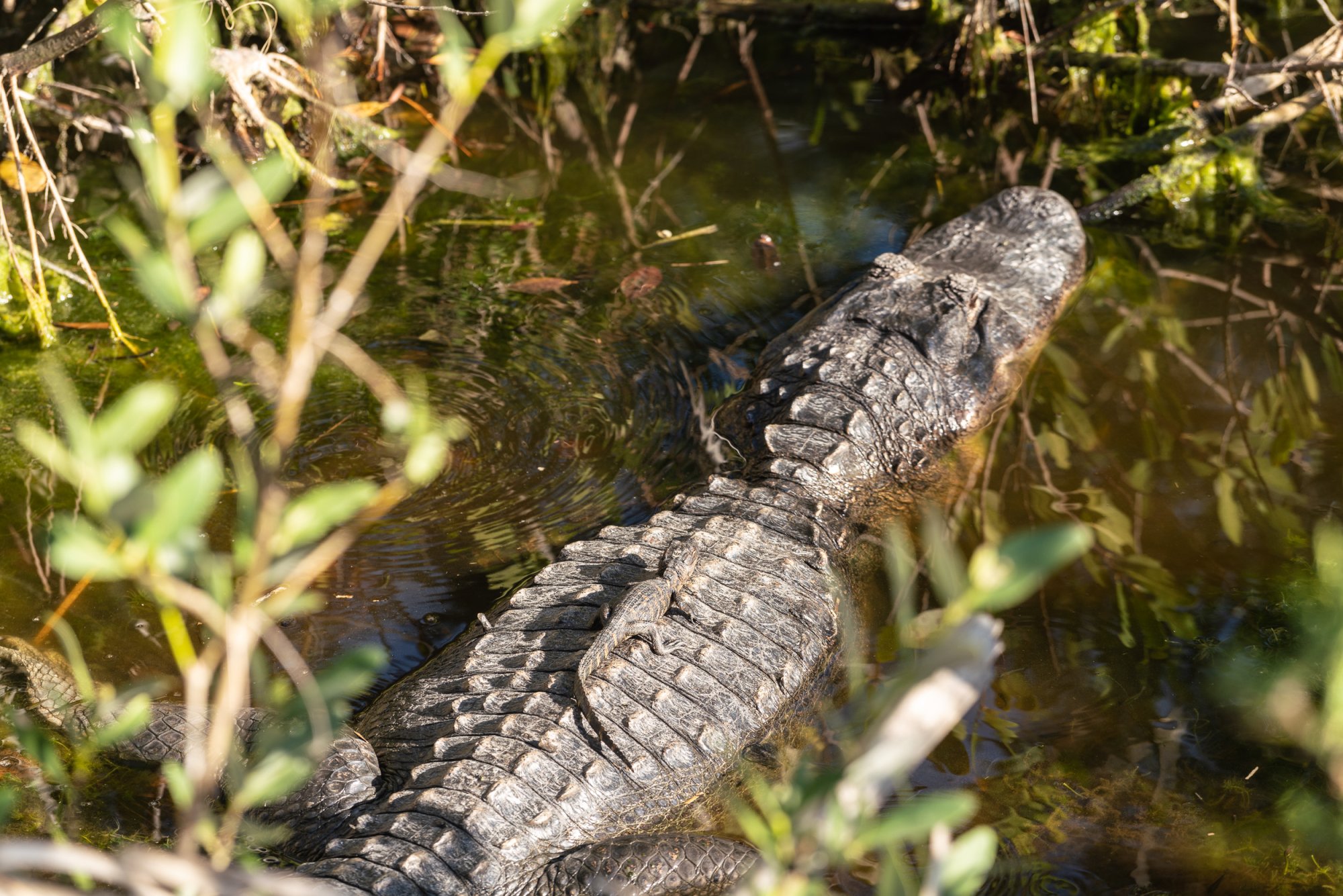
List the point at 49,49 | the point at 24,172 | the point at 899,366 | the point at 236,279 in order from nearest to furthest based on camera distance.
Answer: the point at 236,279, the point at 49,49, the point at 899,366, the point at 24,172

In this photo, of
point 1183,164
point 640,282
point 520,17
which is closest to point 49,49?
point 640,282

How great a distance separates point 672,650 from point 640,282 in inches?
105

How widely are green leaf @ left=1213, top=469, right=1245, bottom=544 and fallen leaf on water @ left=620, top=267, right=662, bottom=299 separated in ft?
8.27

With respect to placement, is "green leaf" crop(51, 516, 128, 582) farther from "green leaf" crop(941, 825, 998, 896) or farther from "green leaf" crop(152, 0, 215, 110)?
"green leaf" crop(941, 825, 998, 896)

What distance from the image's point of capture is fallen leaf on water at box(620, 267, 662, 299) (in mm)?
4957

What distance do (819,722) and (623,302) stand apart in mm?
2493

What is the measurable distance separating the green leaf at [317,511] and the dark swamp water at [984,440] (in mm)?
2187

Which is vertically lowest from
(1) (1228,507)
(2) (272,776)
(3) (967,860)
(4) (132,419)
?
(1) (1228,507)

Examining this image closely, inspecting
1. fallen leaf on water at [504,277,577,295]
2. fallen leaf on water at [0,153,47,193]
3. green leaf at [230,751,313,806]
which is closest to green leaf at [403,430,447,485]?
green leaf at [230,751,313,806]

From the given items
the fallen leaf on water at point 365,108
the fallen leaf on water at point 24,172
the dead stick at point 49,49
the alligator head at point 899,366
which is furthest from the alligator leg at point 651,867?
the fallen leaf on water at point 365,108

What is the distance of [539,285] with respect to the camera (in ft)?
16.2

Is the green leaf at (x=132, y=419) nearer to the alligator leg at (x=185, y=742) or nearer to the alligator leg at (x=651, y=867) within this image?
the alligator leg at (x=651, y=867)

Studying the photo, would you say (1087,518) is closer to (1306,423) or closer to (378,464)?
(1306,423)

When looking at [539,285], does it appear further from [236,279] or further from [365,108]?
[236,279]
